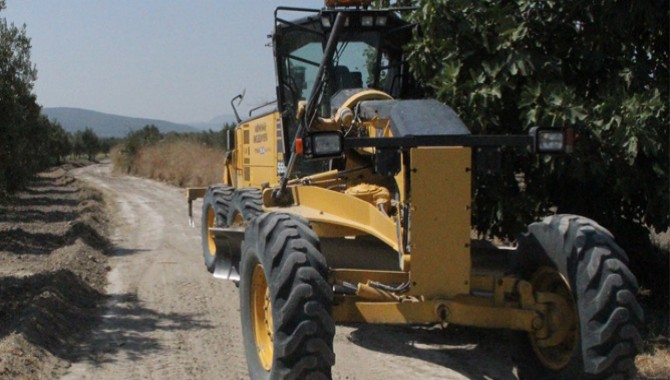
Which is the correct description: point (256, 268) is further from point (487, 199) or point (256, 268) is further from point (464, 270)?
point (487, 199)

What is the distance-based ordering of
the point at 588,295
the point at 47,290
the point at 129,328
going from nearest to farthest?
1. the point at 588,295
2. the point at 129,328
3. the point at 47,290

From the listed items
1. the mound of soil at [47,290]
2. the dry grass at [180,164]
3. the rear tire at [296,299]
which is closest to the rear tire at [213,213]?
the mound of soil at [47,290]

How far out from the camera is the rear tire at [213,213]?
10891 millimetres

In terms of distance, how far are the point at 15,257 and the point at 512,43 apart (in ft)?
31.0

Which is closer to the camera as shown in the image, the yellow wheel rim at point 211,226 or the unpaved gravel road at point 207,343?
the unpaved gravel road at point 207,343

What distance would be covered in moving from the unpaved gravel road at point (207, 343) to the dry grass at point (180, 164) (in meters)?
22.8

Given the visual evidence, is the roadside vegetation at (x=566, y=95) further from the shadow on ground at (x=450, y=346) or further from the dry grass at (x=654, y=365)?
the shadow on ground at (x=450, y=346)

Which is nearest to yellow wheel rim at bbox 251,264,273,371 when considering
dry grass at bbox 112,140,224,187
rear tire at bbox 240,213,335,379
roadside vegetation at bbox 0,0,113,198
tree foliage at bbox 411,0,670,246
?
rear tire at bbox 240,213,335,379

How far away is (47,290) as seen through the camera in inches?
369

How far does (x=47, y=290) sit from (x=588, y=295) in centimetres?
631

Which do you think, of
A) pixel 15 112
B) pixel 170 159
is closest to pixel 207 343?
pixel 15 112

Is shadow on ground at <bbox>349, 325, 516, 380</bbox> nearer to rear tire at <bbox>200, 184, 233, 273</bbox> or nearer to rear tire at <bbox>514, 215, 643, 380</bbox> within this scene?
rear tire at <bbox>514, 215, 643, 380</bbox>

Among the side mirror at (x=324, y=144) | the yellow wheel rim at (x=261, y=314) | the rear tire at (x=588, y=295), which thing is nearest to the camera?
the rear tire at (x=588, y=295)

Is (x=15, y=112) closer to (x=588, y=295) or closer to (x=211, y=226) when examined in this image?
(x=211, y=226)
